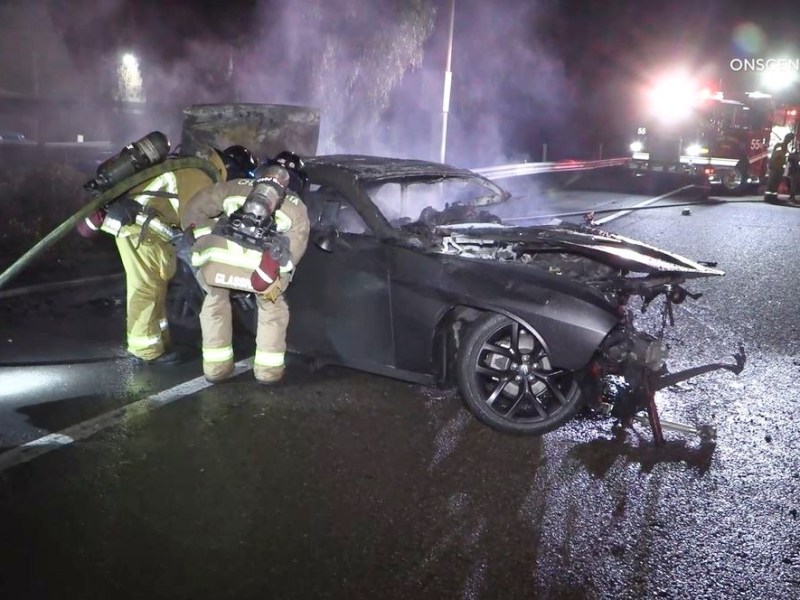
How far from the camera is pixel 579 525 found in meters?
3.54

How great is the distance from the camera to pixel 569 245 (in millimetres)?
4621

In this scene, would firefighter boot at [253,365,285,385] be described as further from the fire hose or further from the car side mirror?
the fire hose

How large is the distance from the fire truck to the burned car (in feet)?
56.6

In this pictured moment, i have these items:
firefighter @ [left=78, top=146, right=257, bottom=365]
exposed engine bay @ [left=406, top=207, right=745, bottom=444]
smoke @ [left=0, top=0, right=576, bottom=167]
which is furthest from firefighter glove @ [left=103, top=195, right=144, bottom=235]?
smoke @ [left=0, top=0, right=576, bottom=167]

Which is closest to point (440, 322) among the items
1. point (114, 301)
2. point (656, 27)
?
point (114, 301)

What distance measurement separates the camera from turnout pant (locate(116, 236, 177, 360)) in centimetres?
534

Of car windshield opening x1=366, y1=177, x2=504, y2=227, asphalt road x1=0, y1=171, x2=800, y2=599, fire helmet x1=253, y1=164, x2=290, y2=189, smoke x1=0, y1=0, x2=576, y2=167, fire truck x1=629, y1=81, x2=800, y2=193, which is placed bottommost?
asphalt road x1=0, y1=171, x2=800, y2=599

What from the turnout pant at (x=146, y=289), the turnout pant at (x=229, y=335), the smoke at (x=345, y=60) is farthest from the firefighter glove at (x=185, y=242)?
the smoke at (x=345, y=60)

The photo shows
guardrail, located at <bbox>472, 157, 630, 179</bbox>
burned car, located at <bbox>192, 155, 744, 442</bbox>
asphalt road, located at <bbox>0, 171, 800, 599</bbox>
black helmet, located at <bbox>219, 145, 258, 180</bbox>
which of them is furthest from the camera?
guardrail, located at <bbox>472, 157, 630, 179</bbox>

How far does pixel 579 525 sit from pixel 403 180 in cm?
278

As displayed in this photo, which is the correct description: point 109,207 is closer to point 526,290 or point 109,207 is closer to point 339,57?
point 526,290

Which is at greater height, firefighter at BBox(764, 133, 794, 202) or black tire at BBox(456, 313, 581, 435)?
firefighter at BBox(764, 133, 794, 202)

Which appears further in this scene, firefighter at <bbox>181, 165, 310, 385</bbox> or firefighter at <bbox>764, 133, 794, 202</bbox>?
firefighter at <bbox>764, 133, 794, 202</bbox>

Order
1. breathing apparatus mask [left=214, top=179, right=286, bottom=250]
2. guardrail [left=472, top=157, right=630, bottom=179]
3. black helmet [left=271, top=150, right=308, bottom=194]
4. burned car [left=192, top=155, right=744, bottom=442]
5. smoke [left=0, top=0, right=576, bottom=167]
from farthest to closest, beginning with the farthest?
1. smoke [left=0, top=0, right=576, bottom=167]
2. guardrail [left=472, top=157, right=630, bottom=179]
3. black helmet [left=271, top=150, right=308, bottom=194]
4. breathing apparatus mask [left=214, top=179, right=286, bottom=250]
5. burned car [left=192, top=155, right=744, bottom=442]
